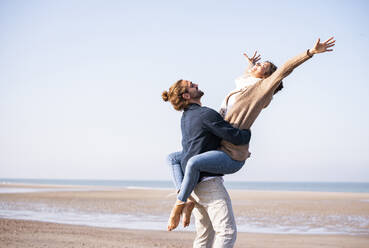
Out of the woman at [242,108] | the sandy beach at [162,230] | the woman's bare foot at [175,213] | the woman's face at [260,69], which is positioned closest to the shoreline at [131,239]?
the sandy beach at [162,230]

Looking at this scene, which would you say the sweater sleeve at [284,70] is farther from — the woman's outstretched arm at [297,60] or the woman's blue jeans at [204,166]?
the woman's blue jeans at [204,166]

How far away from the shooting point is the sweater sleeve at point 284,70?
3.28 m

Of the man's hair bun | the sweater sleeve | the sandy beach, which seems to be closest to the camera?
the sweater sleeve

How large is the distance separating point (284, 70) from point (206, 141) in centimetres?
83

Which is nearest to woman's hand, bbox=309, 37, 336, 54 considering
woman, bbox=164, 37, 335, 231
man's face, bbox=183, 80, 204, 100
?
woman, bbox=164, 37, 335, 231

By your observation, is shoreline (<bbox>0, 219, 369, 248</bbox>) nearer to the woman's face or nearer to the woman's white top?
the woman's white top

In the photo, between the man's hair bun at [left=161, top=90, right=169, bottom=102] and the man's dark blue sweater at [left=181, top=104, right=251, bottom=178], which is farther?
the man's hair bun at [left=161, top=90, right=169, bottom=102]

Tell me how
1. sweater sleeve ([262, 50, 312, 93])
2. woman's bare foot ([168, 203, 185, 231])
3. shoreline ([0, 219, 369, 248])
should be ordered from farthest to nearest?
shoreline ([0, 219, 369, 248])
woman's bare foot ([168, 203, 185, 231])
sweater sleeve ([262, 50, 312, 93])

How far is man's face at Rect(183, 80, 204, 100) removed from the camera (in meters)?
3.51

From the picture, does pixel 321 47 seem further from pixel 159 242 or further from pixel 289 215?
pixel 289 215

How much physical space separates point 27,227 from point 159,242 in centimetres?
357

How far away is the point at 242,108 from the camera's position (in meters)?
3.42

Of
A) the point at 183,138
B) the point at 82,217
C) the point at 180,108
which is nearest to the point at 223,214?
the point at 183,138

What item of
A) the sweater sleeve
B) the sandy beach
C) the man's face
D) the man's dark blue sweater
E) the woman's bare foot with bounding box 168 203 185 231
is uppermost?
the sweater sleeve
